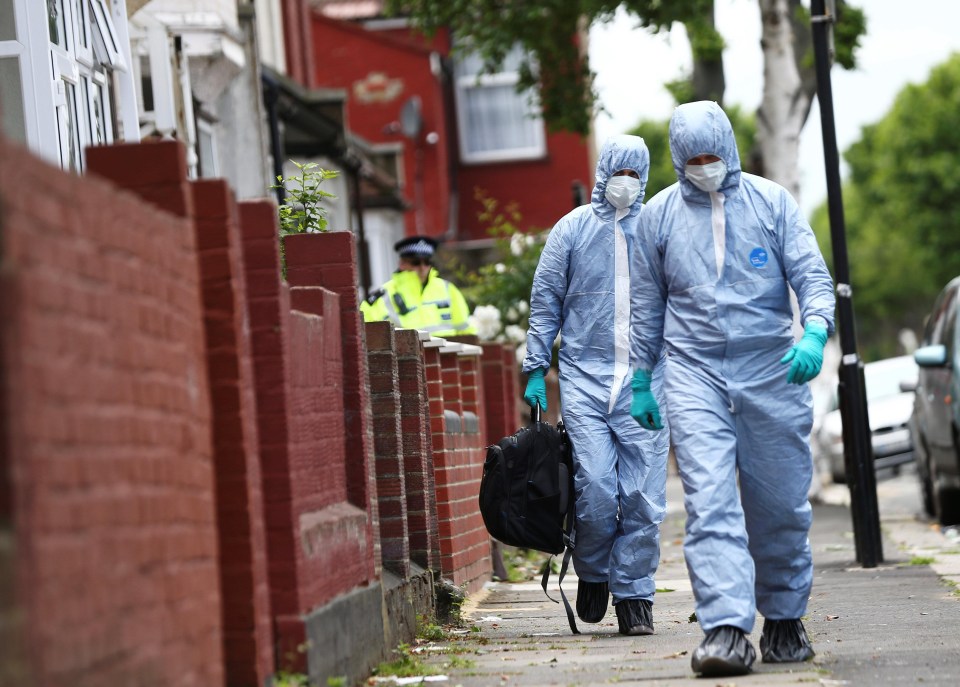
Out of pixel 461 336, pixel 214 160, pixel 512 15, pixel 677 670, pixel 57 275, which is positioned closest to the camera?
pixel 57 275

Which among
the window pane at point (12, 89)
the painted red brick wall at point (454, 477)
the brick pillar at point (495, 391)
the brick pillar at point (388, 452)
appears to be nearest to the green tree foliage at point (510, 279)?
the brick pillar at point (495, 391)

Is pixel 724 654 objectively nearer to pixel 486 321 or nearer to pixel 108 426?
pixel 108 426

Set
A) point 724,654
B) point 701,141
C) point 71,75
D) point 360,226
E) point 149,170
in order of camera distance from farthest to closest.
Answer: point 360,226, point 71,75, point 701,141, point 724,654, point 149,170

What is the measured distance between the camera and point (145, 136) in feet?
40.7

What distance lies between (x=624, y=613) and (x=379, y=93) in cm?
2755

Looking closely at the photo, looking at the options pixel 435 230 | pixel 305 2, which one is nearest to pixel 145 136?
pixel 305 2

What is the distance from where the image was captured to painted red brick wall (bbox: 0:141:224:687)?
3.12 meters

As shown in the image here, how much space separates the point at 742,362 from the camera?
6320 mm

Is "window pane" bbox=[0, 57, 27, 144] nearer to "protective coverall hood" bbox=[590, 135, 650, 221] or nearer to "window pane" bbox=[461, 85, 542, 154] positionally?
"protective coverall hood" bbox=[590, 135, 650, 221]

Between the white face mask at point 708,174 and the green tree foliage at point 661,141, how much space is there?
38.7 meters

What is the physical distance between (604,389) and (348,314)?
5.55 feet

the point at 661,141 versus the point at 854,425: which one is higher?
→ the point at 661,141

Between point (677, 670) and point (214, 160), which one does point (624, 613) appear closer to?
point (677, 670)

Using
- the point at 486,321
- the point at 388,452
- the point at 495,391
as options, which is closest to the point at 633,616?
the point at 388,452
